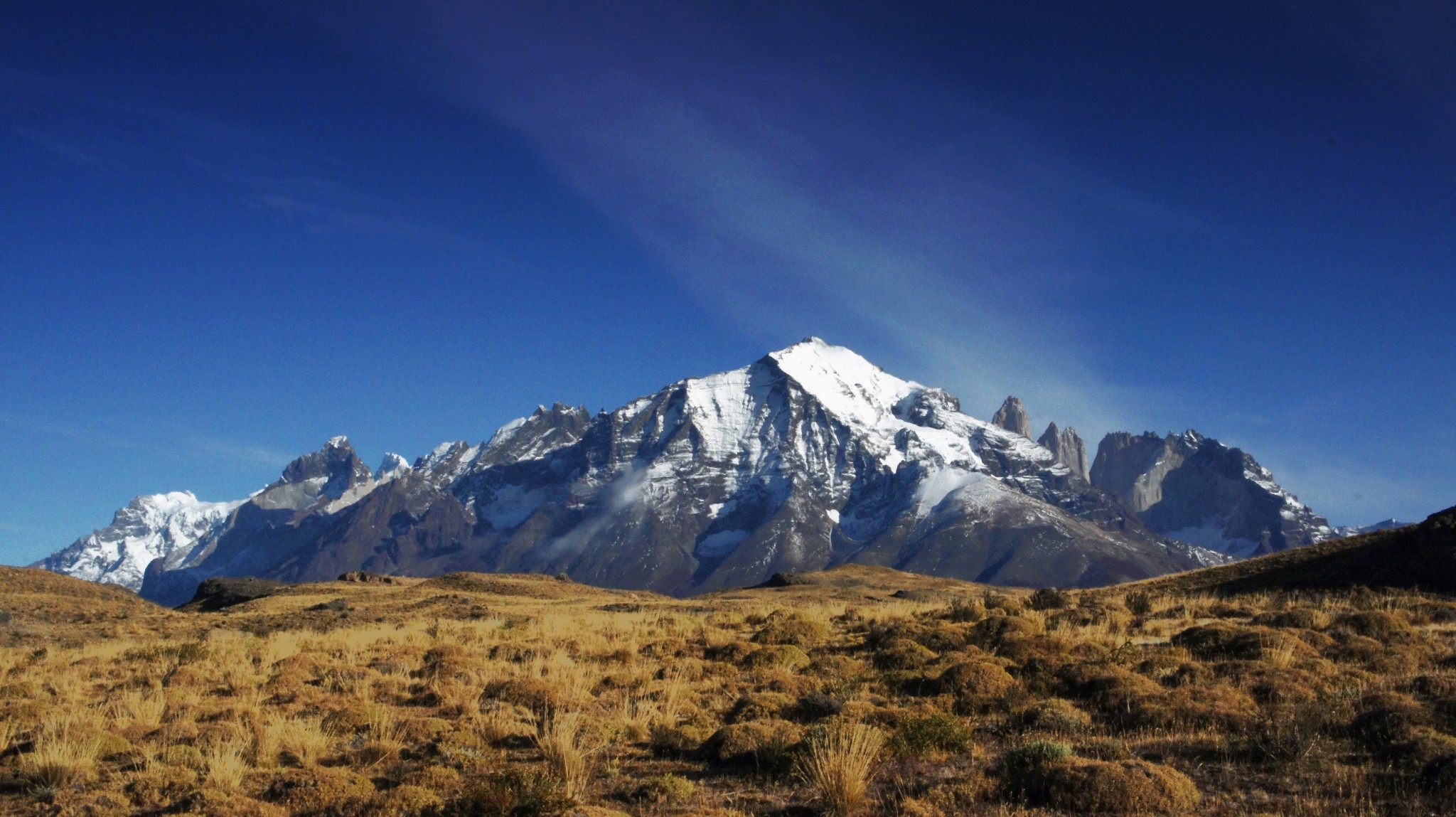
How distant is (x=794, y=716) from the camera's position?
1563 centimetres

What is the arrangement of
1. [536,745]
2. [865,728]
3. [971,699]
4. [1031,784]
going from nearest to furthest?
[1031,784]
[865,728]
[536,745]
[971,699]

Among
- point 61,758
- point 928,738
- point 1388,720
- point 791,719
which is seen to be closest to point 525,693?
point 791,719

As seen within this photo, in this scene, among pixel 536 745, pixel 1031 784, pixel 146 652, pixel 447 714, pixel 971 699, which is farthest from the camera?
pixel 146 652

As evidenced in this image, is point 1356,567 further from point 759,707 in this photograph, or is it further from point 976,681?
point 759,707

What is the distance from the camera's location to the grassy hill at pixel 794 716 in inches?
→ 424

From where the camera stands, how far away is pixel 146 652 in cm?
2742

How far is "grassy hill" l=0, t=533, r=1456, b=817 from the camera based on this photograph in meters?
10.8

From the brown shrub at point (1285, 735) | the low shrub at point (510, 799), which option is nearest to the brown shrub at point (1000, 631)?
the brown shrub at point (1285, 735)

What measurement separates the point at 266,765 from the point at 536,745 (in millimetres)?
3944

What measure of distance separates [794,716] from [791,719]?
129 mm

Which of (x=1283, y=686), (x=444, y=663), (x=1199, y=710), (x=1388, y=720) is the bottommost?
(x=444, y=663)

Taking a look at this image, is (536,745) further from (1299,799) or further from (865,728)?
(1299,799)

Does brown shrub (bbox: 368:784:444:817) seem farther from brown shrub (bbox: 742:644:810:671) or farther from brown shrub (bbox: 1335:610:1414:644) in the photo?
brown shrub (bbox: 1335:610:1414:644)

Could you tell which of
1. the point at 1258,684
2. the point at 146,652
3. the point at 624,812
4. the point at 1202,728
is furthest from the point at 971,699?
the point at 146,652
